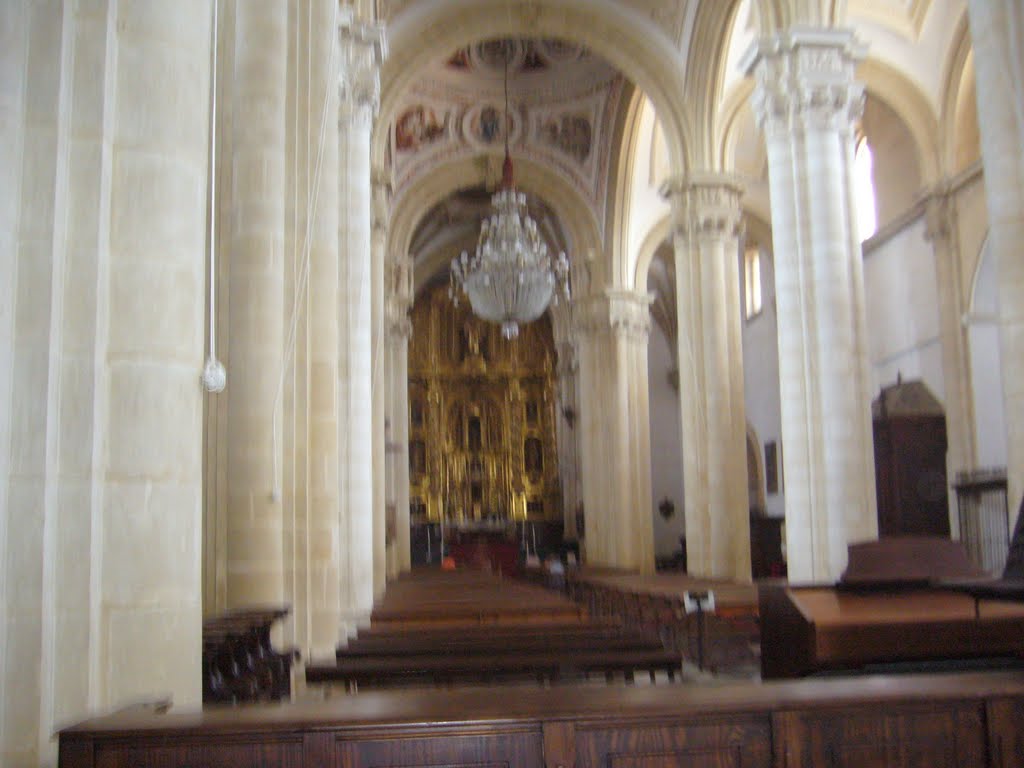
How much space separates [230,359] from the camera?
7.27 metres

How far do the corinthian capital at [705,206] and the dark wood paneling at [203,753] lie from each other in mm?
14971

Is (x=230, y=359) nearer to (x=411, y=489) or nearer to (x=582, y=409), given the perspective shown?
(x=582, y=409)

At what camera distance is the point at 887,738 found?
335 centimetres

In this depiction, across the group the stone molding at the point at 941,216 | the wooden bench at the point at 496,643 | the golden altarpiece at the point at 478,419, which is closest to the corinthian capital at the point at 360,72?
the wooden bench at the point at 496,643

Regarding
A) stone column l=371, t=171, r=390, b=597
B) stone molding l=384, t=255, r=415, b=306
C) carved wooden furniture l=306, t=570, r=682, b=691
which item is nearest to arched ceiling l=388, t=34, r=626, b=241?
stone molding l=384, t=255, r=415, b=306

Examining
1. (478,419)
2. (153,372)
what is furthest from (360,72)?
(478,419)

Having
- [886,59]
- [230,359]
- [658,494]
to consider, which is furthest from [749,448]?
[230,359]

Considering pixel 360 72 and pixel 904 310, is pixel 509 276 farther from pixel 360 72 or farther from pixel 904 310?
pixel 904 310

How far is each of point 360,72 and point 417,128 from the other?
11.9 meters

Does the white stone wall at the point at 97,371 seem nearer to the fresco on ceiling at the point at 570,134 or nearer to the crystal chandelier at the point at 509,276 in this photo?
the crystal chandelier at the point at 509,276

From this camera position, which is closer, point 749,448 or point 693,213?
point 693,213

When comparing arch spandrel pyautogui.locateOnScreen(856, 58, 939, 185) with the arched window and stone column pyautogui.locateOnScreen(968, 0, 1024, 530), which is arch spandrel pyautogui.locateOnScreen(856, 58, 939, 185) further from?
stone column pyautogui.locateOnScreen(968, 0, 1024, 530)

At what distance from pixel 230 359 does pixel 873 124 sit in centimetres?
1616

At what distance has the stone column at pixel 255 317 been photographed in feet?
23.5
